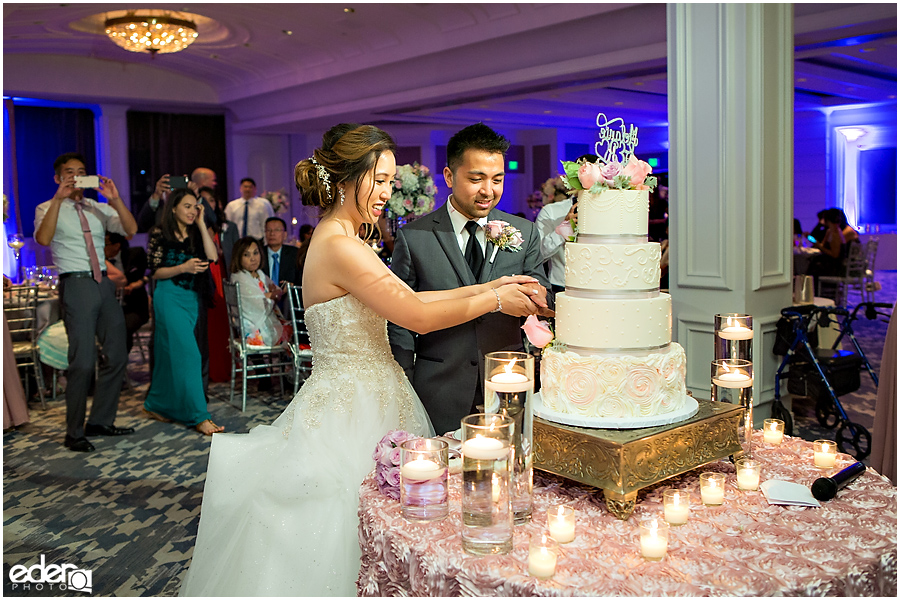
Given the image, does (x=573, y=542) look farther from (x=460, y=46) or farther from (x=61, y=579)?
(x=460, y=46)

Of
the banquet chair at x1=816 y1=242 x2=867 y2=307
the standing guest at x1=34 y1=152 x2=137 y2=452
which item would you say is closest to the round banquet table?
the standing guest at x1=34 y1=152 x2=137 y2=452

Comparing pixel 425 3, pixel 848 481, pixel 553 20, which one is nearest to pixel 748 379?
pixel 848 481

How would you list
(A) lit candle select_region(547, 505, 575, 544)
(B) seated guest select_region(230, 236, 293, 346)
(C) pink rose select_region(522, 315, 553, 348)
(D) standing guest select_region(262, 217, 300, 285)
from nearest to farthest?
(A) lit candle select_region(547, 505, 575, 544) < (C) pink rose select_region(522, 315, 553, 348) < (B) seated guest select_region(230, 236, 293, 346) < (D) standing guest select_region(262, 217, 300, 285)

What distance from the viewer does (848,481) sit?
186 cm

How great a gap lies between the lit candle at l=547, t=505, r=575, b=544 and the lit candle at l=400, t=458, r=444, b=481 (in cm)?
27

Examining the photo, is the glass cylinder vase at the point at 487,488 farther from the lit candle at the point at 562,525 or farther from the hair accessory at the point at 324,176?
the hair accessory at the point at 324,176

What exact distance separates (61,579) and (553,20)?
22.1 feet

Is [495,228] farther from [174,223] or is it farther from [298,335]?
[298,335]

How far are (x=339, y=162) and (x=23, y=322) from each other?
5.08m

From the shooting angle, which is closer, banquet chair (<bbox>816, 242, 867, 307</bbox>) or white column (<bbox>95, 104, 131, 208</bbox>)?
banquet chair (<bbox>816, 242, 867, 307</bbox>)

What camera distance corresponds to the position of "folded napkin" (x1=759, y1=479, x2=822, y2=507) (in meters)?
1.78

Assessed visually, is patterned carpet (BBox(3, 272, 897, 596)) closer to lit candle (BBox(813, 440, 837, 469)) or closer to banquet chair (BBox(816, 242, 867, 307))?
lit candle (BBox(813, 440, 837, 469))

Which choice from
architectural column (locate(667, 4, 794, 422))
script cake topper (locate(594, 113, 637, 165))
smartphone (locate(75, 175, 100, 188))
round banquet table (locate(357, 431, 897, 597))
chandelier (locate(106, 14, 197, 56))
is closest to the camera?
round banquet table (locate(357, 431, 897, 597))

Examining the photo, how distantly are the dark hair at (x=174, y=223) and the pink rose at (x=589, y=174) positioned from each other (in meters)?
4.21
